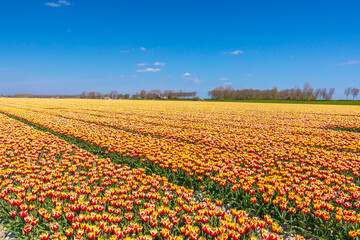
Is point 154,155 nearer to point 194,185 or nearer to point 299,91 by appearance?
point 194,185

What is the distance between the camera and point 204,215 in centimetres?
425

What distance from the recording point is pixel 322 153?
938cm

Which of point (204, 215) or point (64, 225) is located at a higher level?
point (204, 215)

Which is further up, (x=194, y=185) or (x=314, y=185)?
(x=314, y=185)

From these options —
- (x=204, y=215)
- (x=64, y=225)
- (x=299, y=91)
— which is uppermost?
(x=299, y=91)

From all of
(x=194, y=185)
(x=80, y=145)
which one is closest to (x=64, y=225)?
(x=194, y=185)

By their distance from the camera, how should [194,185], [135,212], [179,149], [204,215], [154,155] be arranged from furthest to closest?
[179,149] → [154,155] → [194,185] → [135,212] → [204,215]

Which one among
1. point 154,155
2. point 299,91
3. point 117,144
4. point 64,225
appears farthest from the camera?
point 299,91

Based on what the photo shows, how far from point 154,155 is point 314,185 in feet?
17.7

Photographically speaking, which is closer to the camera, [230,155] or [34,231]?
[34,231]

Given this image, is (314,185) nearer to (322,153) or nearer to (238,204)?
(238,204)

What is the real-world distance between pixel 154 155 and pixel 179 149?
1.50 meters

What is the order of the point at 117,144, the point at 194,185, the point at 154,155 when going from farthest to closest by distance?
the point at 117,144, the point at 154,155, the point at 194,185

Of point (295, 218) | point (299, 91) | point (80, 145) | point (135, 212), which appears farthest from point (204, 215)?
point (299, 91)
